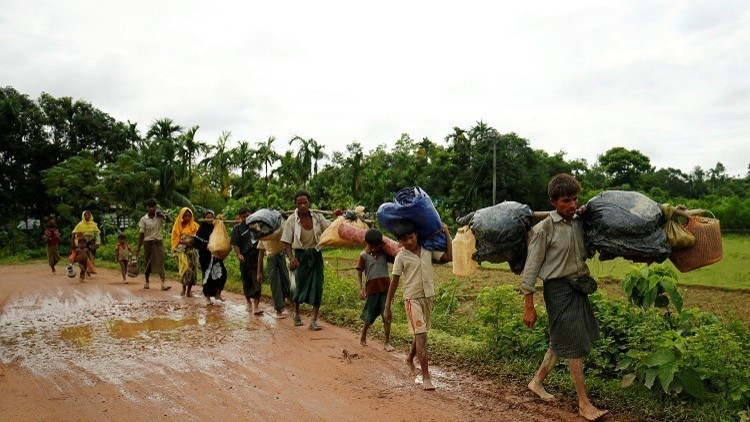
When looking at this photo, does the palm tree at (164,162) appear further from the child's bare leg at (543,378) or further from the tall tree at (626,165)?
the tall tree at (626,165)

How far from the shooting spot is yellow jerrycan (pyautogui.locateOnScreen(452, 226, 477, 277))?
17.0 ft

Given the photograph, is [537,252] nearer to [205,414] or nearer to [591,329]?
[591,329]

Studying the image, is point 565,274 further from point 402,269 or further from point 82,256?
point 82,256

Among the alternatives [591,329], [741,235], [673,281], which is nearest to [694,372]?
[591,329]

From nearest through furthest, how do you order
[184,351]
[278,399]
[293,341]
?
[278,399] < [184,351] < [293,341]

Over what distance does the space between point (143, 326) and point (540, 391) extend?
567 cm

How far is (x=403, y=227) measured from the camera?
5.41 metres

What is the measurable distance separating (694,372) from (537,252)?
1449 mm

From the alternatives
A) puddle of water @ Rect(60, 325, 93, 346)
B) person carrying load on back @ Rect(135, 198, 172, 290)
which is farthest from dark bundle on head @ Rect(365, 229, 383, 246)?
person carrying load on back @ Rect(135, 198, 172, 290)

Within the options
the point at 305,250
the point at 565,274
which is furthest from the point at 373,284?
the point at 565,274

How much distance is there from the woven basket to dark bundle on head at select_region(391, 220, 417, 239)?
7.17 feet

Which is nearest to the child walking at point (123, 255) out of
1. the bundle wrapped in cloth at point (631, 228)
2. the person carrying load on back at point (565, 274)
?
the person carrying load on back at point (565, 274)

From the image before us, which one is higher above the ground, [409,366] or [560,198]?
[560,198]

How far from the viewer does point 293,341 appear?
7062 millimetres
